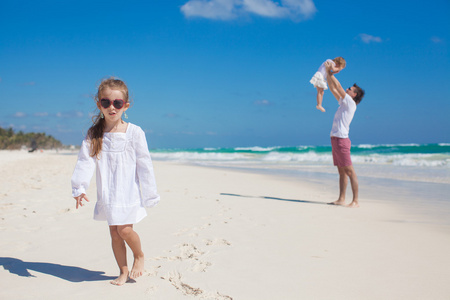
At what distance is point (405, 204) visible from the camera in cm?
538

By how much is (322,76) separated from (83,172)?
12.7ft

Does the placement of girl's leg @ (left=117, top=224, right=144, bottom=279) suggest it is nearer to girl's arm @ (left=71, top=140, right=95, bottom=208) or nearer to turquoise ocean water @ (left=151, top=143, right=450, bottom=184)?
girl's arm @ (left=71, top=140, right=95, bottom=208)

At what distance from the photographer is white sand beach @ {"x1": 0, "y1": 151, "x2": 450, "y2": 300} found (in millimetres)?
2271

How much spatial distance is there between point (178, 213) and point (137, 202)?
2.29 m

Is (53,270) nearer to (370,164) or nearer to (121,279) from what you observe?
(121,279)

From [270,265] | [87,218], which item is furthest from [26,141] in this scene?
[270,265]

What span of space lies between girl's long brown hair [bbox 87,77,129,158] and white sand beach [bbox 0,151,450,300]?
38.7 inches

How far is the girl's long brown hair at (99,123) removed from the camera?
2385 millimetres

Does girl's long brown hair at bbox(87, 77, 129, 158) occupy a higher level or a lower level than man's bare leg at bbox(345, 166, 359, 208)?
higher

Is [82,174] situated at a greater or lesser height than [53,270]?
greater

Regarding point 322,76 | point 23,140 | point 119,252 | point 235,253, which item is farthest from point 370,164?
point 23,140

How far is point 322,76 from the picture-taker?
5.07 metres

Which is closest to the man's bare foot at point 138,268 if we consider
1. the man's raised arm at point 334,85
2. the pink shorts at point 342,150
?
the pink shorts at point 342,150

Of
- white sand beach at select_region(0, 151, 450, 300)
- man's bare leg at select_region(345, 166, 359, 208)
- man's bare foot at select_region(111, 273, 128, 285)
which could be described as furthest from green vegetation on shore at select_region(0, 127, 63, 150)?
man's bare foot at select_region(111, 273, 128, 285)
